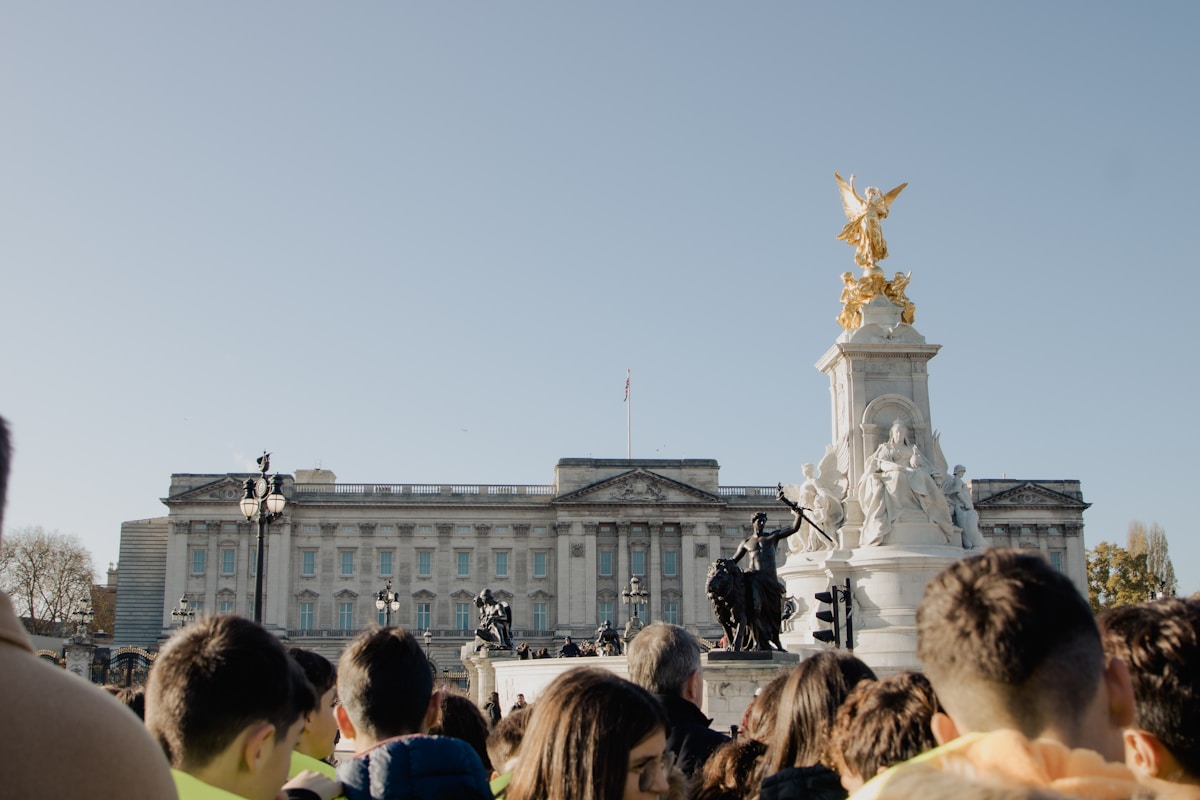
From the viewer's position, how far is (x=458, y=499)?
295 ft

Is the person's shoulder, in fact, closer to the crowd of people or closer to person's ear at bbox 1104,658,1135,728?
the crowd of people

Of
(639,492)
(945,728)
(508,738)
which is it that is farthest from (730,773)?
(639,492)

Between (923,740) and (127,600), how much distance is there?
9445 centimetres

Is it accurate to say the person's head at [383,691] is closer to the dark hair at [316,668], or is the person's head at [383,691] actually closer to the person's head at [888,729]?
the dark hair at [316,668]

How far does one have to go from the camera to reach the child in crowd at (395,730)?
4461mm

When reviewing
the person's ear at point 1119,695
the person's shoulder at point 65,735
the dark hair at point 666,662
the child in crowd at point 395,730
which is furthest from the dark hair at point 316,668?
the person's ear at point 1119,695

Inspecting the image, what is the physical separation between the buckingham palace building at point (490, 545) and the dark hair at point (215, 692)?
82.3 meters

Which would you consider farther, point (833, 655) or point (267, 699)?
point (833, 655)

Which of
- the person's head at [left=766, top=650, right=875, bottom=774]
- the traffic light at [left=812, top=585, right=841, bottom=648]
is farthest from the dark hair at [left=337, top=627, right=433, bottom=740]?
the traffic light at [left=812, top=585, right=841, bottom=648]

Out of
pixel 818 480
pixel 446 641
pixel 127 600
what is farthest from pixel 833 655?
pixel 127 600

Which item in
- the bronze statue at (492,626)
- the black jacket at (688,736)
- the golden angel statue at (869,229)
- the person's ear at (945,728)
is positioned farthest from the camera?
the bronze statue at (492,626)

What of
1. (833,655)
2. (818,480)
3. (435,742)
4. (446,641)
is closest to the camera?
(435,742)

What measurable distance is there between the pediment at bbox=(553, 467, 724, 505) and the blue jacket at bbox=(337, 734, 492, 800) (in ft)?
275

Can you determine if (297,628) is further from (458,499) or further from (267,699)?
(267,699)
